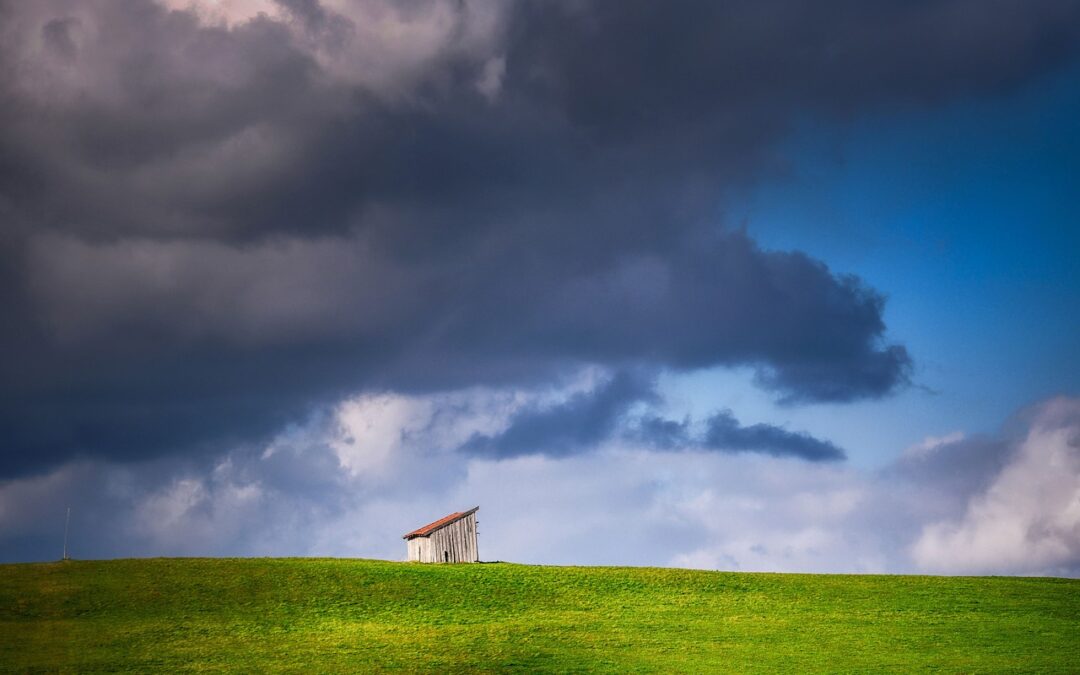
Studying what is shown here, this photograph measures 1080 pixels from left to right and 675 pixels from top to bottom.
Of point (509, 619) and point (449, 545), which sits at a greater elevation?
point (449, 545)

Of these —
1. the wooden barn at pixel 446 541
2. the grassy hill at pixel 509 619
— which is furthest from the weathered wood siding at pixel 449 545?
the grassy hill at pixel 509 619

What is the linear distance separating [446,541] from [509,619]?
19955mm

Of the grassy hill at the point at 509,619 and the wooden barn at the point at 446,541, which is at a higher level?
the wooden barn at the point at 446,541

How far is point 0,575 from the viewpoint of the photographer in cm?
5244

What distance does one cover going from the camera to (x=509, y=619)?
45.9 m

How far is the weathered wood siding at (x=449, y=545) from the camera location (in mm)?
64688

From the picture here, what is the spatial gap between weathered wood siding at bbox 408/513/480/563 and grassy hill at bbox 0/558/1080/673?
5.60m

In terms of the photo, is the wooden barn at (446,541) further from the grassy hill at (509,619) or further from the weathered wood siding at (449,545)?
the grassy hill at (509,619)

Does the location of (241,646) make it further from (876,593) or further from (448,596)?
(876,593)

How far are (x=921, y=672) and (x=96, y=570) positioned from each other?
4196cm

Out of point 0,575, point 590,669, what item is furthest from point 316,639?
point 0,575

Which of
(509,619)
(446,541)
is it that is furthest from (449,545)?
(509,619)

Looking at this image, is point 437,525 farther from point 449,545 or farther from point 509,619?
point 509,619

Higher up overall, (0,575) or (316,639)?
(0,575)
